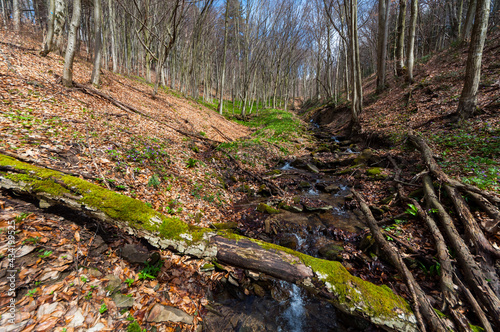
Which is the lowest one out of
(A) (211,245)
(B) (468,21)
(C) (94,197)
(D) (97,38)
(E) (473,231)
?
(A) (211,245)

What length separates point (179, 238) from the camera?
3057mm

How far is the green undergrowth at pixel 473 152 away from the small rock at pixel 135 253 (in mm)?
7263

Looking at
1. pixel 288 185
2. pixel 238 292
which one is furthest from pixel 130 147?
pixel 288 185

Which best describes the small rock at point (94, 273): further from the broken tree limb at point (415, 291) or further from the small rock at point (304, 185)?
the small rock at point (304, 185)

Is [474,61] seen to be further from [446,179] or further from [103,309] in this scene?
[103,309]

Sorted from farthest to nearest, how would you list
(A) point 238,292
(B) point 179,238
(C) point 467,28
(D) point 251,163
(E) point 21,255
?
(C) point 467,28, (D) point 251,163, (A) point 238,292, (B) point 179,238, (E) point 21,255

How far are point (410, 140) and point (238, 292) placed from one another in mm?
8822

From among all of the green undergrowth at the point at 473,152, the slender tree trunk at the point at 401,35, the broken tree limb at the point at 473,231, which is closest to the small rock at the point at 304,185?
the green undergrowth at the point at 473,152

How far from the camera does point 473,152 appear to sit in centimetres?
582

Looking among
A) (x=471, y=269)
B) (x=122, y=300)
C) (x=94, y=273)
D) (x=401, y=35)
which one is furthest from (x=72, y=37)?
(x=401, y=35)

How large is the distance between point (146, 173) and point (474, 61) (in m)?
12.0

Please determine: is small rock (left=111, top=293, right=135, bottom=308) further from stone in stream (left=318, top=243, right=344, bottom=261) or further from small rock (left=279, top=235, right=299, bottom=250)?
stone in stream (left=318, top=243, right=344, bottom=261)

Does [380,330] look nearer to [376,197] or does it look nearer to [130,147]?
[376,197]

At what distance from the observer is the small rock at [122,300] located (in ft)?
8.09
